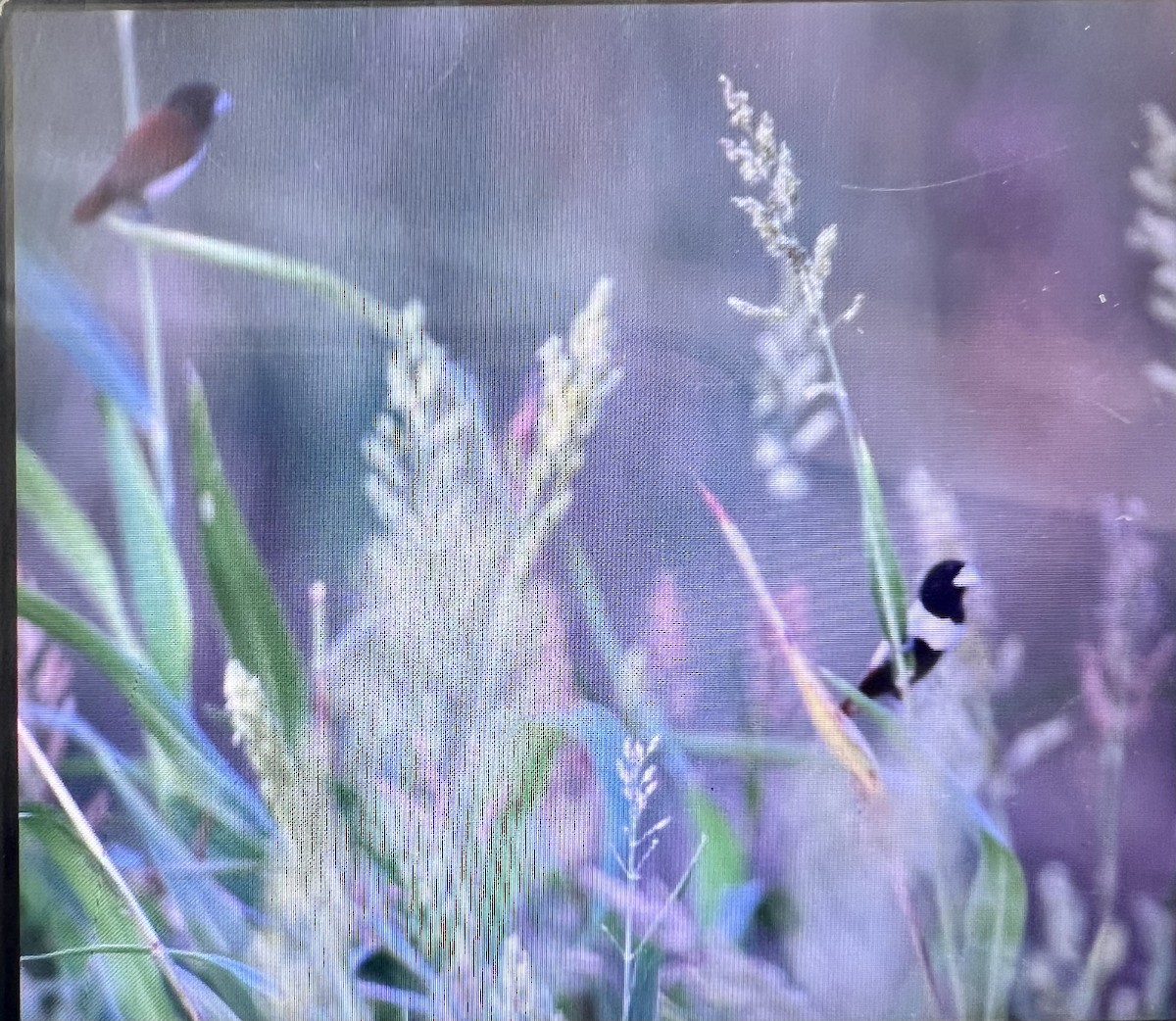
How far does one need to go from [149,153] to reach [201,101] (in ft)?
0.22

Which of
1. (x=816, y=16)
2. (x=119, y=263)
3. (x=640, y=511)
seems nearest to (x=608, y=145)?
(x=816, y=16)

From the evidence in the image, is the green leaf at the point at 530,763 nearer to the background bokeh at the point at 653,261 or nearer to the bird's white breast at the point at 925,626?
the background bokeh at the point at 653,261

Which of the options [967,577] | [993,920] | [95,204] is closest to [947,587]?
[967,577]

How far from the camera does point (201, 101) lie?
0.86 metres

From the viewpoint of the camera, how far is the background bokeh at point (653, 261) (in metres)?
0.85

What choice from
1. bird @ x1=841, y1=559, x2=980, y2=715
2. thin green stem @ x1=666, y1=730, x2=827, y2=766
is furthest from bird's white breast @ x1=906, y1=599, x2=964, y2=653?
thin green stem @ x1=666, y1=730, x2=827, y2=766

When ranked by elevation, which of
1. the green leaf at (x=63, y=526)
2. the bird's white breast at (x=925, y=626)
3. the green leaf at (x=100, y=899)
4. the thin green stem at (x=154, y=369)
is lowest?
the green leaf at (x=100, y=899)

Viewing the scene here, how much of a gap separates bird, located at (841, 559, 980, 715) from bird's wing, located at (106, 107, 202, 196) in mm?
769

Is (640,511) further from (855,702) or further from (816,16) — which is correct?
(816,16)

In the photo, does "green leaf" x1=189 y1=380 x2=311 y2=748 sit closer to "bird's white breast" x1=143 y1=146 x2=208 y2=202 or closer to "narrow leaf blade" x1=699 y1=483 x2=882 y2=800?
"bird's white breast" x1=143 y1=146 x2=208 y2=202

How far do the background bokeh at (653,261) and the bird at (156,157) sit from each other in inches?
0.5

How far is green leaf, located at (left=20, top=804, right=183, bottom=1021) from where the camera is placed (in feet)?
2.80

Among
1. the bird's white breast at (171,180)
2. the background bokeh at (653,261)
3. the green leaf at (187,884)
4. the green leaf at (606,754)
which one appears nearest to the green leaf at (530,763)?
the green leaf at (606,754)

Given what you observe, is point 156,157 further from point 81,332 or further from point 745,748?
point 745,748
